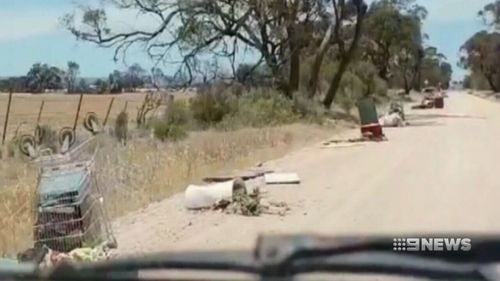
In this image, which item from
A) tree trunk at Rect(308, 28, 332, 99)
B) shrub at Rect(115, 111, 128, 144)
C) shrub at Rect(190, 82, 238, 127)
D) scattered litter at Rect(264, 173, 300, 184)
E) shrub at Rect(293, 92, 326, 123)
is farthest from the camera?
tree trunk at Rect(308, 28, 332, 99)

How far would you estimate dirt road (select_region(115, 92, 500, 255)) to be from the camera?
10844 mm

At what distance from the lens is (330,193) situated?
15.1 m

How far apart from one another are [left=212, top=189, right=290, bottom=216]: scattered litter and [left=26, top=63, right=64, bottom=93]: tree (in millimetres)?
32766

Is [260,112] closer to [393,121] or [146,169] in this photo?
[393,121]

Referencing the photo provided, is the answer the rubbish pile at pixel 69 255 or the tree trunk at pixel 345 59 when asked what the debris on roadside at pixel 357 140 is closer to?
the tree trunk at pixel 345 59

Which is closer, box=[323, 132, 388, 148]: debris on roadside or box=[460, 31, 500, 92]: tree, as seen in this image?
box=[323, 132, 388, 148]: debris on roadside

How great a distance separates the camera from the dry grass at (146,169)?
1219cm

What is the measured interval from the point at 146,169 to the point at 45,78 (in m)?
30.9

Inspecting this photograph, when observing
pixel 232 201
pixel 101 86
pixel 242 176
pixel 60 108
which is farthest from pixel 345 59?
pixel 232 201

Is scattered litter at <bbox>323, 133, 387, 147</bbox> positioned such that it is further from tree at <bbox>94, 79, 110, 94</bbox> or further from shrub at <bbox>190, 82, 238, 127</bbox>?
tree at <bbox>94, 79, 110, 94</bbox>

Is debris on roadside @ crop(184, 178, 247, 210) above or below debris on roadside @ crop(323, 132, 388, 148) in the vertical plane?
above

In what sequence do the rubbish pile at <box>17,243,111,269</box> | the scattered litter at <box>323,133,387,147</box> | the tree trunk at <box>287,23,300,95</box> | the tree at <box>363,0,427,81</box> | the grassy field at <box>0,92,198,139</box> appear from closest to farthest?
the rubbish pile at <box>17,243,111,269</box> < the scattered litter at <box>323,133,387,147</box> < the grassy field at <box>0,92,198,139</box> < the tree trunk at <box>287,23,300,95</box> < the tree at <box>363,0,427,81</box>

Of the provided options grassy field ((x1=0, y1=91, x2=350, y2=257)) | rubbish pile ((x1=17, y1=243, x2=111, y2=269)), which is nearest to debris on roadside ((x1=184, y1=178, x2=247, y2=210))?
grassy field ((x1=0, y1=91, x2=350, y2=257))

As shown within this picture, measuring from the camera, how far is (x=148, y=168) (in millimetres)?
18328
